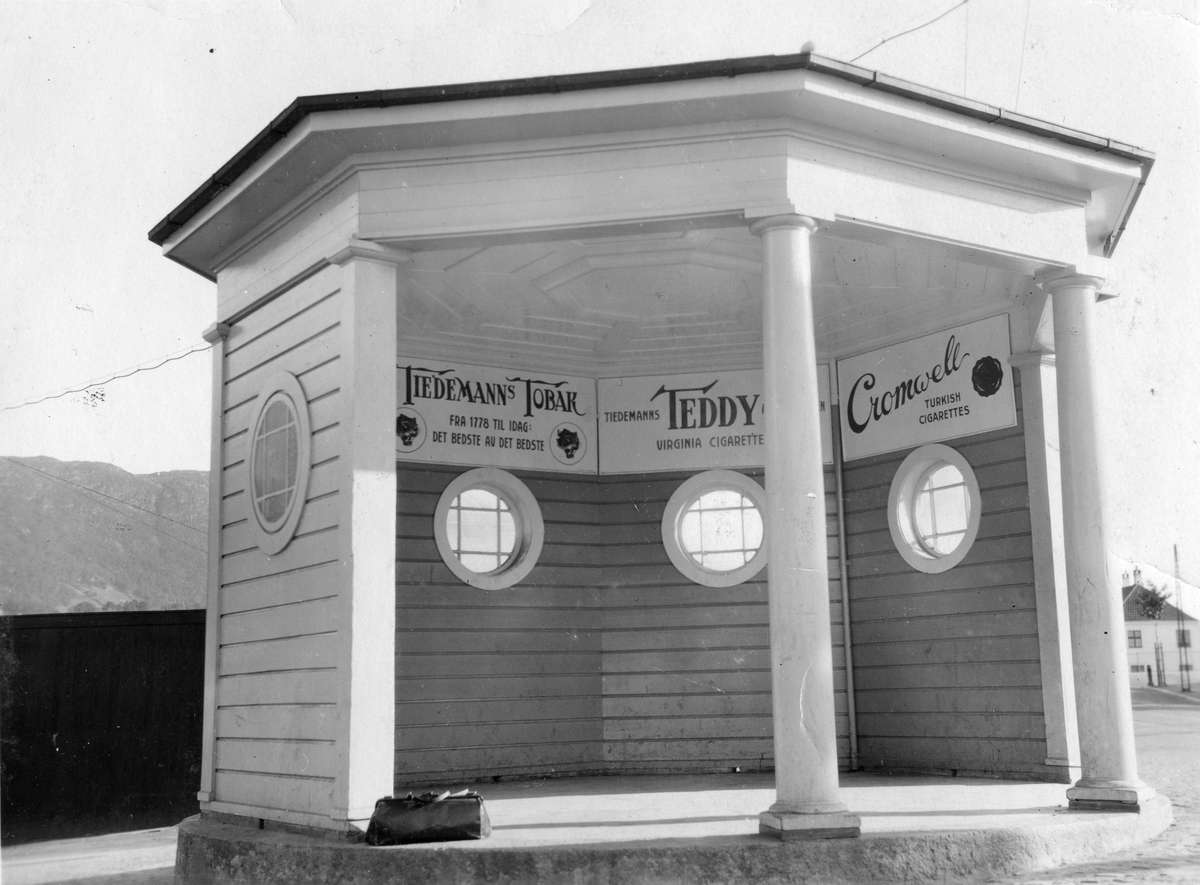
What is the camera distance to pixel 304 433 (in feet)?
24.7

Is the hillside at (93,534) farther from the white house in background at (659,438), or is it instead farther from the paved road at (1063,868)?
Result: the white house in background at (659,438)

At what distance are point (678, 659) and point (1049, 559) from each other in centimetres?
364

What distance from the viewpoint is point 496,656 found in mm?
10727

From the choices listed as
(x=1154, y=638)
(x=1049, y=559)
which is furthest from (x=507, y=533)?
(x=1154, y=638)

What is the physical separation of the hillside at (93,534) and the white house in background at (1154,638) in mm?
50047

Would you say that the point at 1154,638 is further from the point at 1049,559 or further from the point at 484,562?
the point at 484,562

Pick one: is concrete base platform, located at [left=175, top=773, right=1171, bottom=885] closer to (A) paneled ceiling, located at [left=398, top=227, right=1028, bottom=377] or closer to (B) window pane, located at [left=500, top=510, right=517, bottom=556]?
(B) window pane, located at [left=500, top=510, right=517, bottom=556]

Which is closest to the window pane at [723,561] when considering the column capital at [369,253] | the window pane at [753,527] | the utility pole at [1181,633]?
the window pane at [753,527]

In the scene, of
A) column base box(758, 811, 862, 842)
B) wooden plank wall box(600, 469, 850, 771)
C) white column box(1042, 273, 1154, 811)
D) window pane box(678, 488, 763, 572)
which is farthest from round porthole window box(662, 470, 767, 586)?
column base box(758, 811, 862, 842)

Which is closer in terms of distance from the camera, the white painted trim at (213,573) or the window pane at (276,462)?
the window pane at (276,462)

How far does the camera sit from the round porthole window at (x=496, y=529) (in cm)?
1067

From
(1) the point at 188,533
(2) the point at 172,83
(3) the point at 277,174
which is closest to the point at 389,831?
(3) the point at 277,174

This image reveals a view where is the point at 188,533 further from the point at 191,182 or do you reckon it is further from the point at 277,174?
the point at 277,174

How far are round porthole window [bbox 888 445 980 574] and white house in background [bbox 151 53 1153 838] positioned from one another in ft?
0.14
